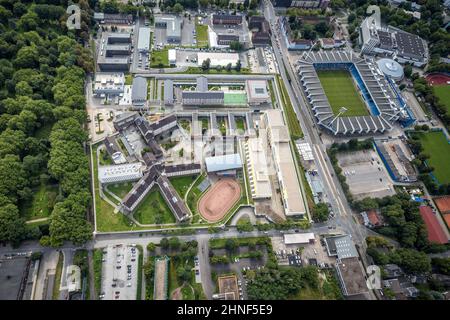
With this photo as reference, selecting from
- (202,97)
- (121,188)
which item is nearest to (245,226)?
(121,188)

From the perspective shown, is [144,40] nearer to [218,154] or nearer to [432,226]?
[218,154]

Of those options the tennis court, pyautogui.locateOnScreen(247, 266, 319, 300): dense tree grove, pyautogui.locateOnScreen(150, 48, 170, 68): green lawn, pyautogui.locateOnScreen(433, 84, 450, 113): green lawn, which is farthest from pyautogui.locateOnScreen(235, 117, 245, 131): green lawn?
pyautogui.locateOnScreen(433, 84, 450, 113): green lawn

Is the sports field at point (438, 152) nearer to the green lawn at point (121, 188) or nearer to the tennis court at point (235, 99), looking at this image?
the tennis court at point (235, 99)

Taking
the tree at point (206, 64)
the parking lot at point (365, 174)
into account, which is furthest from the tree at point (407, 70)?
the tree at point (206, 64)

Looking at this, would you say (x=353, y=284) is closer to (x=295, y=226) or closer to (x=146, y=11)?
(x=295, y=226)

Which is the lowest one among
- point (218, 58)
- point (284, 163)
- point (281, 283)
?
point (281, 283)

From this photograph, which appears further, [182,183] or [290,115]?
[290,115]
